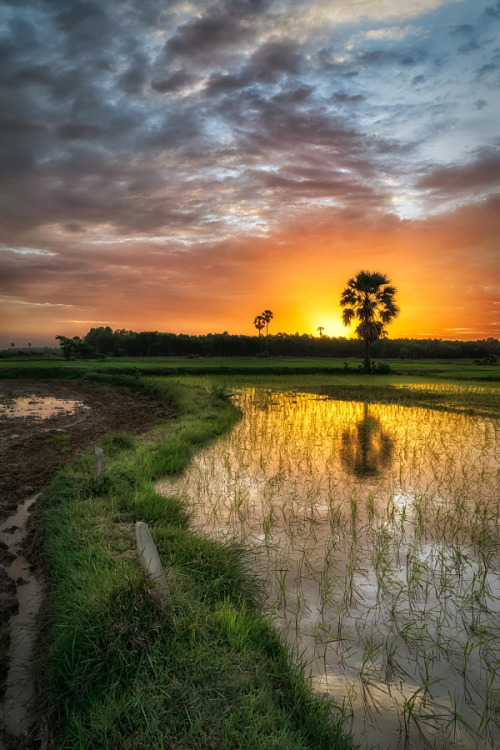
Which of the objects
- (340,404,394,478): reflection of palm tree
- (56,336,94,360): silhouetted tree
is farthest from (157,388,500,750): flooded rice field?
(56,336,94,360): silhouetted tree

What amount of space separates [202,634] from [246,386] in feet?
80.5

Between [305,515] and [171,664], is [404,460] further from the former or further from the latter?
[171,664]

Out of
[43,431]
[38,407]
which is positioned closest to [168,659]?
[43,431]

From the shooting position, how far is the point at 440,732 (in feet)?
8.72

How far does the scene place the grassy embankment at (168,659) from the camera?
2.46 metres

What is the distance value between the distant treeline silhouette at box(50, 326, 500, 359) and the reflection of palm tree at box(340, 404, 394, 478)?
227 ft

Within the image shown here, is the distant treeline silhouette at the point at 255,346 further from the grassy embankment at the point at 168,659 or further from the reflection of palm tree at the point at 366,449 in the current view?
the grassy embankment at the point at 168,659

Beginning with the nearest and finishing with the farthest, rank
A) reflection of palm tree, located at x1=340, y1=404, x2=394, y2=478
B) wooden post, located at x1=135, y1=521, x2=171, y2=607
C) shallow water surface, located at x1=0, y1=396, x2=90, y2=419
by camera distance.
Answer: wooden post, located at x1=135, y1=521, x2=171, y2=607 < reflection of palm tree, located at x1=340, y1=404, x2=394, y2=478 < shallow water surface, located at x1=0, y1=396, x2=90, y2=419

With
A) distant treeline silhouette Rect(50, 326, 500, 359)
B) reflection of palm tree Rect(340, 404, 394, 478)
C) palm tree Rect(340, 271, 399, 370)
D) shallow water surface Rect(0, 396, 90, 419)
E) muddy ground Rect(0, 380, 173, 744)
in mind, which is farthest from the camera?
distant treeline silhouette Rect(50, 326, 500, 359)

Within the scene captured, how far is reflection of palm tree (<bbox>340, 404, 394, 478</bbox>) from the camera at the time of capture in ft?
30.0

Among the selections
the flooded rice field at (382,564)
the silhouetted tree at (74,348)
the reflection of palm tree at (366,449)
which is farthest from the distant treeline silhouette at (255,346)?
the flooded rice field at (382,564)

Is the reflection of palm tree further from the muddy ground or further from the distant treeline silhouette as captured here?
the distant treeline silhouette

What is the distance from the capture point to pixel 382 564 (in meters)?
4.85

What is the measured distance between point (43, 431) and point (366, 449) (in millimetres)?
10412
